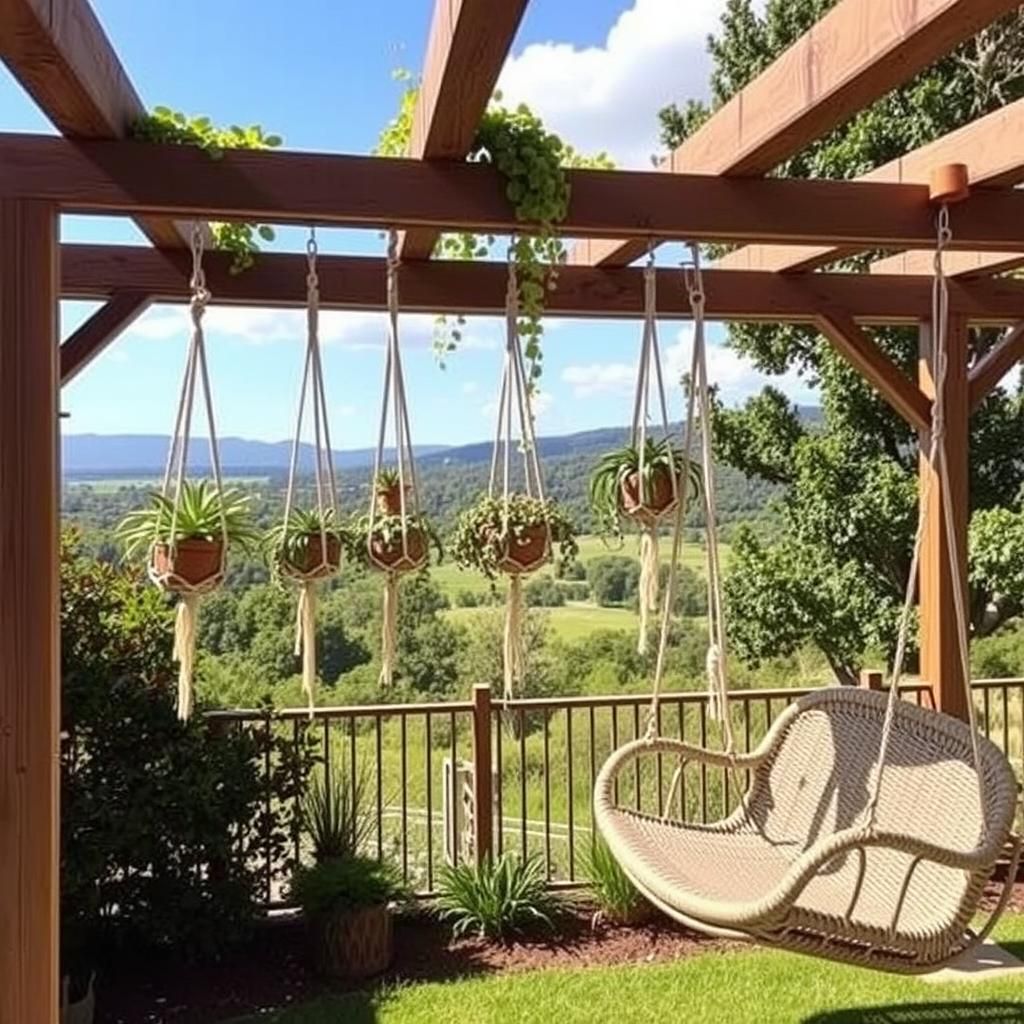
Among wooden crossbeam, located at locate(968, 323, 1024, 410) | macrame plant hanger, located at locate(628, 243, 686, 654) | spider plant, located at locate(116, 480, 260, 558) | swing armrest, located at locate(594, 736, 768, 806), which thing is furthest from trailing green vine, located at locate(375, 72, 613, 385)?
wooden crossbeam, located at locate(968, 323, 1024, 410)

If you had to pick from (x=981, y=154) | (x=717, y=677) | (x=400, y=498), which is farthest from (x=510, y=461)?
(x=981, y=154)

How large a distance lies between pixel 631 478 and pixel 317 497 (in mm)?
773

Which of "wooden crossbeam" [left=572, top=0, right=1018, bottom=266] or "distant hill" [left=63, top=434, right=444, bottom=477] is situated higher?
"wooden crossbeam" [left=572, top=0, right=1018, bottom=266]

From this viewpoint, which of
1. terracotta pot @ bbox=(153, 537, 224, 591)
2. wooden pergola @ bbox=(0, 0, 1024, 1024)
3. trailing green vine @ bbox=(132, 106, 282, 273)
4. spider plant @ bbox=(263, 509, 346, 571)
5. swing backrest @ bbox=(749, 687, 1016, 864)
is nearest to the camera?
wooden pergola @ bbox=(0, 0, 1024, 1024)

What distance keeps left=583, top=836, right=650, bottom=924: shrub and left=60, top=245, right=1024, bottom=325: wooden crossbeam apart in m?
2.00

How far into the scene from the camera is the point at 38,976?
2.06 metres

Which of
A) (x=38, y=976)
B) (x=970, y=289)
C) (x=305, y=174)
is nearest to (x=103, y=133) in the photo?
(x=305, y=174)

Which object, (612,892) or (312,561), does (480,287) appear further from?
(612,892)

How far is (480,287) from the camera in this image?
340cm

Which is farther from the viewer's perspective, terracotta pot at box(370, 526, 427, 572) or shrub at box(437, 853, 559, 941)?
shrub at box(437, 853, 559, 941)

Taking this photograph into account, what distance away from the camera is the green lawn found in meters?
3.32

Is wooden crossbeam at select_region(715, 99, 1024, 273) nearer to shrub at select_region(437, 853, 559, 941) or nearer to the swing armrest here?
the swing armrest

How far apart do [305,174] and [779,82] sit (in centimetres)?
91

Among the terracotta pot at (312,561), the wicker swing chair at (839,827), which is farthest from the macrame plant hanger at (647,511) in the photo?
the terracotta pot at (312,561)
